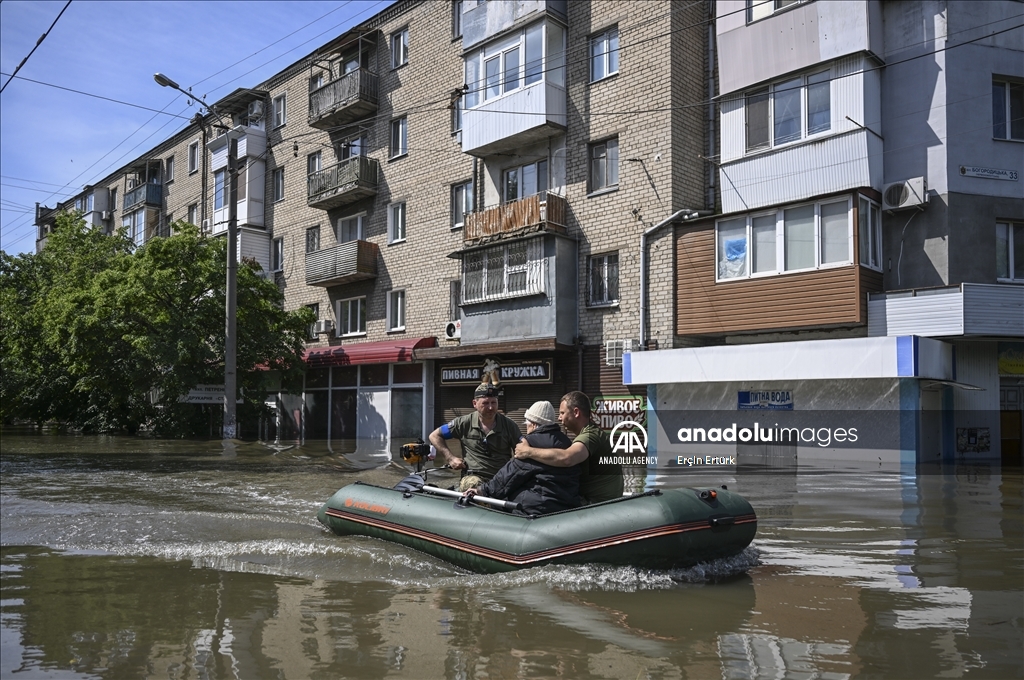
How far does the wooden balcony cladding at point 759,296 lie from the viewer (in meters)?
16.9

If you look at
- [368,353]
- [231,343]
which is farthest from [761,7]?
[231,343]

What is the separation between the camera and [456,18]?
26.0m

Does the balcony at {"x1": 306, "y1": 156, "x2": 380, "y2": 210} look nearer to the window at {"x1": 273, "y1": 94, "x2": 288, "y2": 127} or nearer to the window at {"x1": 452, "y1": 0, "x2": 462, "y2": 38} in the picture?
the window at {"x1": 273, "y1": 94, "x2": 288, "y2": 127}

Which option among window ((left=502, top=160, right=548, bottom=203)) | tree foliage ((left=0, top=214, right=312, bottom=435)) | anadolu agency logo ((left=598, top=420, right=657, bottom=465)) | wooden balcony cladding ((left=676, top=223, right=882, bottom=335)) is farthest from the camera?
tree foliage ((left=0, top=214, right=312, bottom=435))

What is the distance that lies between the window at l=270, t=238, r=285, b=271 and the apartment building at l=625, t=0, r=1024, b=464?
19.4m


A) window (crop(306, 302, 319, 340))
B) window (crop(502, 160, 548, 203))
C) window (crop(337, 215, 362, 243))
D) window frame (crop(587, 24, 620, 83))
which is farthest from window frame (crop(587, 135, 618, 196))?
window (crop(306, 302, 319, 340))

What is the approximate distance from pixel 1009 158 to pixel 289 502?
15660mm

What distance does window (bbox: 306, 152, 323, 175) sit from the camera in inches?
1228

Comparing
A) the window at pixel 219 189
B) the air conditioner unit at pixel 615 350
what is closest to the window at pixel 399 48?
the window at pixel 219 189

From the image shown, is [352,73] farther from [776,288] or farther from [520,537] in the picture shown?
[520,537]

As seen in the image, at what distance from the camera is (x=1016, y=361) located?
685 inches

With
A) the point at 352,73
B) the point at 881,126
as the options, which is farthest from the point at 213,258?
the point at 881,126

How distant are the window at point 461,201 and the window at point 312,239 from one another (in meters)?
7.72

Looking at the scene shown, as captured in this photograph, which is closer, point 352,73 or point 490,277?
point 490,277
